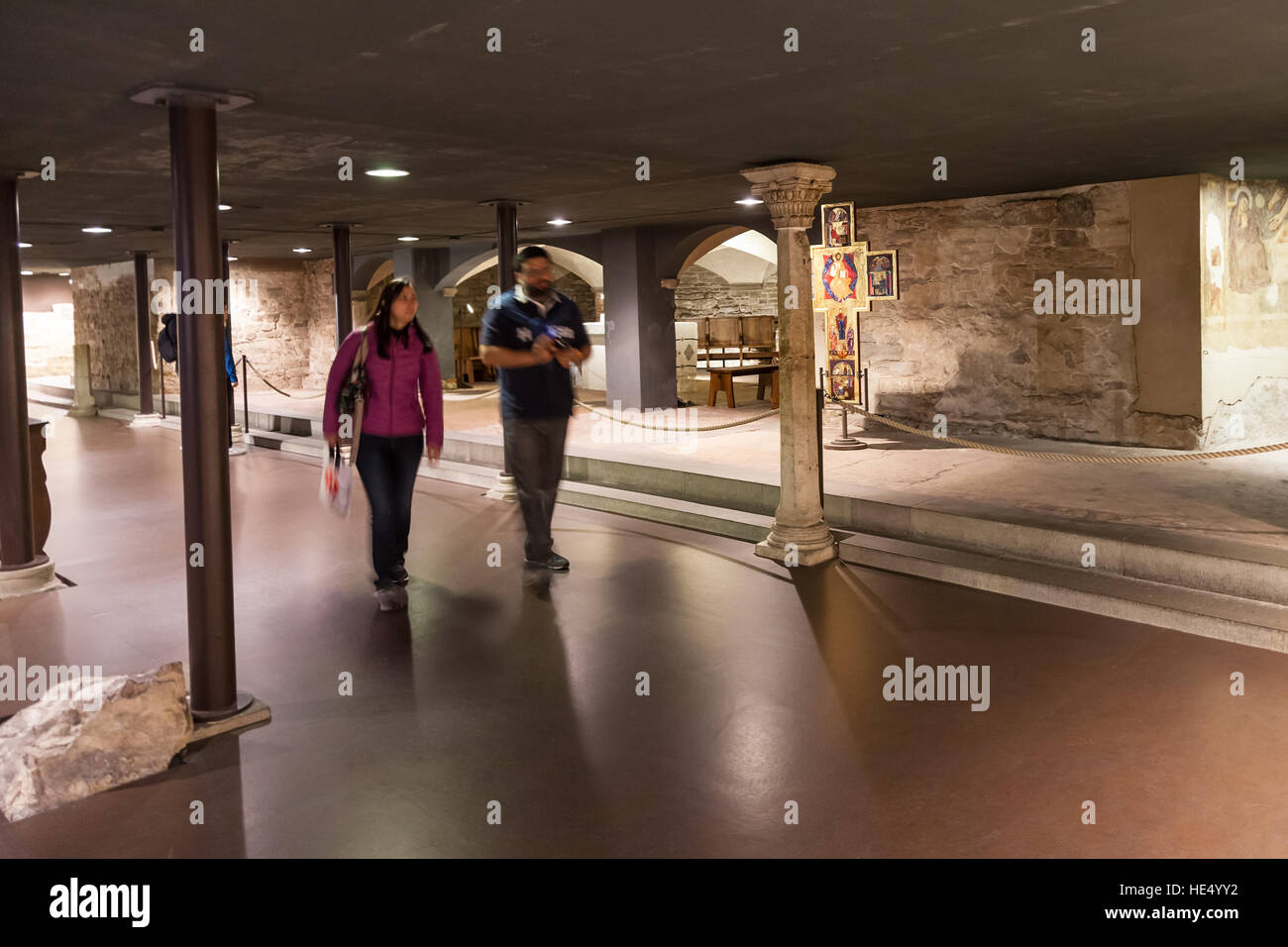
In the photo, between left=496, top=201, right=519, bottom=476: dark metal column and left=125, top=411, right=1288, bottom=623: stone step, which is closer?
left=125, top=411, right=1288, bottom=623: stone step

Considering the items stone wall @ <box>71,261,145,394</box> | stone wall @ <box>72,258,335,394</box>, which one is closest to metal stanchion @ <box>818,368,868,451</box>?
stone wall @ <box>72,258,335,394</box>

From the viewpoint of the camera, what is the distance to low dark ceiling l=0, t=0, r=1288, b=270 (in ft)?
10.6

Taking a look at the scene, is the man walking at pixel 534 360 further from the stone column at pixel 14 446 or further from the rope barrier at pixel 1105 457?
the rope barrier at pixel 1105 457

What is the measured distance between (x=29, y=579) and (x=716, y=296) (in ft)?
49.1

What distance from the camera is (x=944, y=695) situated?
405 centimetres

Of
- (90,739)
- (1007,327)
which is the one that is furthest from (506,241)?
(90,739)

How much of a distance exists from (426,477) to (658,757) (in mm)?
6747

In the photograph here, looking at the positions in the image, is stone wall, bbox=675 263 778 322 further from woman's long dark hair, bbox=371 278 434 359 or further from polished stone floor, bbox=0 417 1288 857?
woman's long dark hair, bbox=371 278 434 359

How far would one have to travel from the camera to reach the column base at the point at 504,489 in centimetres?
849

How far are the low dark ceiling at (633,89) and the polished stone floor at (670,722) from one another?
2337 mm

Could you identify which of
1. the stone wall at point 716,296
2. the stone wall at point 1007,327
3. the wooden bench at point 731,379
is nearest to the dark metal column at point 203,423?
the stone wall at point 1007,327

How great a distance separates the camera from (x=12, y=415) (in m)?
5.71

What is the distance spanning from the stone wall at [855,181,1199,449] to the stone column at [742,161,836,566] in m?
3.82
